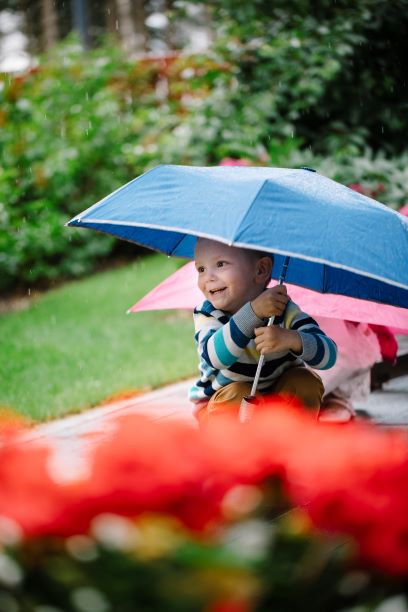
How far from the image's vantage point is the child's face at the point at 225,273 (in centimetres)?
309

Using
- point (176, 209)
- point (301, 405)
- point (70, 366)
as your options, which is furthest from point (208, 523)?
point (70, 366)

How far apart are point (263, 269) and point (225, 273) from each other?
212mm

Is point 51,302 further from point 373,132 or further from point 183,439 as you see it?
point 183,439

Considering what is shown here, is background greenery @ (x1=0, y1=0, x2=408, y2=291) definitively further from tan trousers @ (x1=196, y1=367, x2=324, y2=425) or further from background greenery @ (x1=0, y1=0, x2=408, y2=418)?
tan trousers @ (x1=196, y1=367, x2=324, y2=425)

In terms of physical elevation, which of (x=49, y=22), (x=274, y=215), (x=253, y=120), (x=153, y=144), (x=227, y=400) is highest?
(x=274, y=215)

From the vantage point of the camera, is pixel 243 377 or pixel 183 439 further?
pixel 243 377

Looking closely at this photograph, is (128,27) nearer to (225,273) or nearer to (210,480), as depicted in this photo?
(225,273)

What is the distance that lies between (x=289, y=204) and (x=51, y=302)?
5987 millimetres

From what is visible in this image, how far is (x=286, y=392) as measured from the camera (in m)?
3.24

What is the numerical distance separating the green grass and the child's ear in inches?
65.1

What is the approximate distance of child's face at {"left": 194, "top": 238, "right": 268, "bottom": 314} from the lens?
3092mm

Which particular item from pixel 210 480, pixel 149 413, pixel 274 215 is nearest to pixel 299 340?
pixel 274 215

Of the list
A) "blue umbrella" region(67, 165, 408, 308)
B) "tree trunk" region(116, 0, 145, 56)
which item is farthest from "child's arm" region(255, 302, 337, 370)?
"tree trunk" region(116, 0, 145, 56)

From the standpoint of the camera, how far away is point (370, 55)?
26.3 feet
